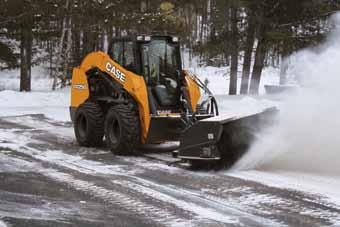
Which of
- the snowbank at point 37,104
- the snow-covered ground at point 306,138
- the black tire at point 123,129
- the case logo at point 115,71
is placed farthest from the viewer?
the snowbank at point 37,104

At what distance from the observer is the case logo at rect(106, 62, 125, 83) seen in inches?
404

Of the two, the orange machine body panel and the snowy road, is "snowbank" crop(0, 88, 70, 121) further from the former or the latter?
the snowy road

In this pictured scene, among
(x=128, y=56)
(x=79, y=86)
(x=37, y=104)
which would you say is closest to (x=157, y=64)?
(x=128, y=56)

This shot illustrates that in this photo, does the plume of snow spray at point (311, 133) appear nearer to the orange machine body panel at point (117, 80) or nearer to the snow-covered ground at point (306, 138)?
the snow-covered ground at point (306, 138)

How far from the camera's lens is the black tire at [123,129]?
976 cm

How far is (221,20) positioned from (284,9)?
2.94m

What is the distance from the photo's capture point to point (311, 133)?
859 cm

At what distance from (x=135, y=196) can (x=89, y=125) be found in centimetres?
419

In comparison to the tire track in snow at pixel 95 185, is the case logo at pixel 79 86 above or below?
above

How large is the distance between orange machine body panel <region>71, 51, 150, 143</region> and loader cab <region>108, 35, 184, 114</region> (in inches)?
7.9

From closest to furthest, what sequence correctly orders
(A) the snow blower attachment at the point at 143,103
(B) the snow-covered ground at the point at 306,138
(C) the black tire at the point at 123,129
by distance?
(B) the snow-covered ground at the point at 306,138 < (A) the snow blower attachment at the point at 143,103 < (C) the black tire at the point at 123,129

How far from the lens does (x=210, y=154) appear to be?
8430 millimetres

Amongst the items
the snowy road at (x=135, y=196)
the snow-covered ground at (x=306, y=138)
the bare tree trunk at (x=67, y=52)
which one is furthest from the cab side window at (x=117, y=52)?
the bare tree trunk at (x=67, y=52)

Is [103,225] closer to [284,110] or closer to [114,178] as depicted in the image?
[114,178]
